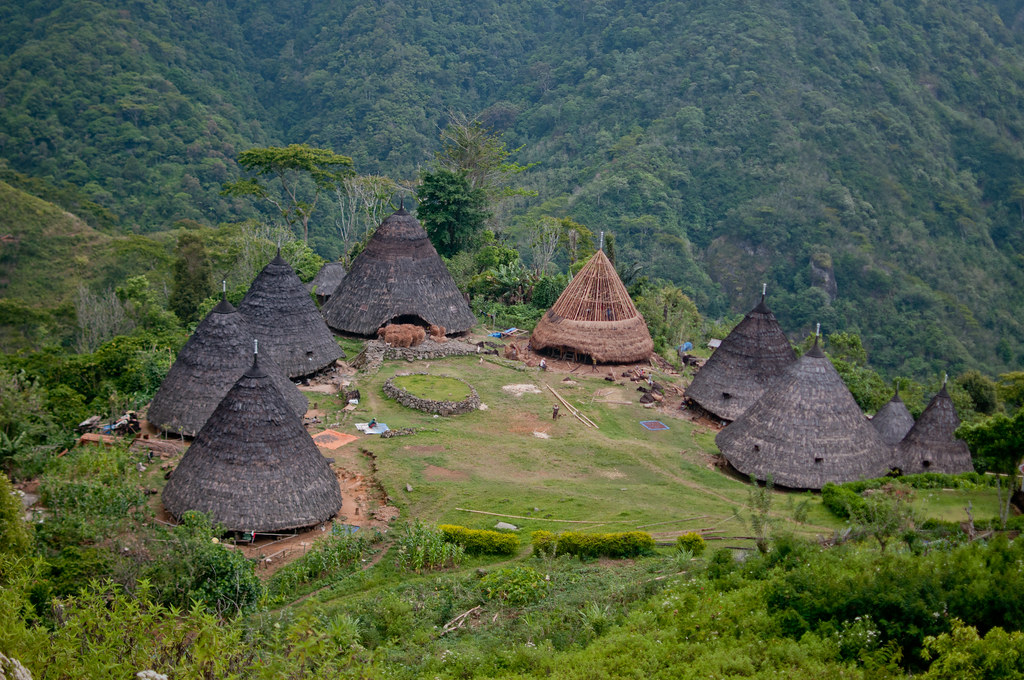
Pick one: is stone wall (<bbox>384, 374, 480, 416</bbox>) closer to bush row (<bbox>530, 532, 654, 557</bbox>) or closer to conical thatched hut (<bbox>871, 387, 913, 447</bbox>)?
bush row (<bbox>530, 532, 654, 557</bbox>)

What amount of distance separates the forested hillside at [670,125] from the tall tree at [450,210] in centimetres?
1037

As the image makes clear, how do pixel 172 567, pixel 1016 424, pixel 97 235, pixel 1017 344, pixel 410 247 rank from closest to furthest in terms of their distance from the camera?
pixel 172 567 → pixel 1016 424 → pixel 410 247 → pixel 97 235 → pixel 1017 344

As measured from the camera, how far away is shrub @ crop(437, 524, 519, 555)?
65.3ft

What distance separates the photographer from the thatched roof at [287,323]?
3008 cm

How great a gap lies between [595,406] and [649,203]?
1425 inches

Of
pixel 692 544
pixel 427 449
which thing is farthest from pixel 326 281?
pixel 692 544

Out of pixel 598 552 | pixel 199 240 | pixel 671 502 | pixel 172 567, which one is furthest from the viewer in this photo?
pixel 199 240

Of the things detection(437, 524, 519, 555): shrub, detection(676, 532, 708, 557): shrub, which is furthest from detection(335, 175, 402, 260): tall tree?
detection(676, 532, 708, 557): shrub

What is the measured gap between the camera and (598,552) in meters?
19.9

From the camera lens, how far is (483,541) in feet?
65.4

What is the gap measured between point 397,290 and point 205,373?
1112cm

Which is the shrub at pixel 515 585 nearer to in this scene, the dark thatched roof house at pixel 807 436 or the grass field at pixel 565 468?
the grass field at pixel 565 468

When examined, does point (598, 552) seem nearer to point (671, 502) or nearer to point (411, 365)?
point (671, 502)

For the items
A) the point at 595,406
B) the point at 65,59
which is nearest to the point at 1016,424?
the point at 595,406
